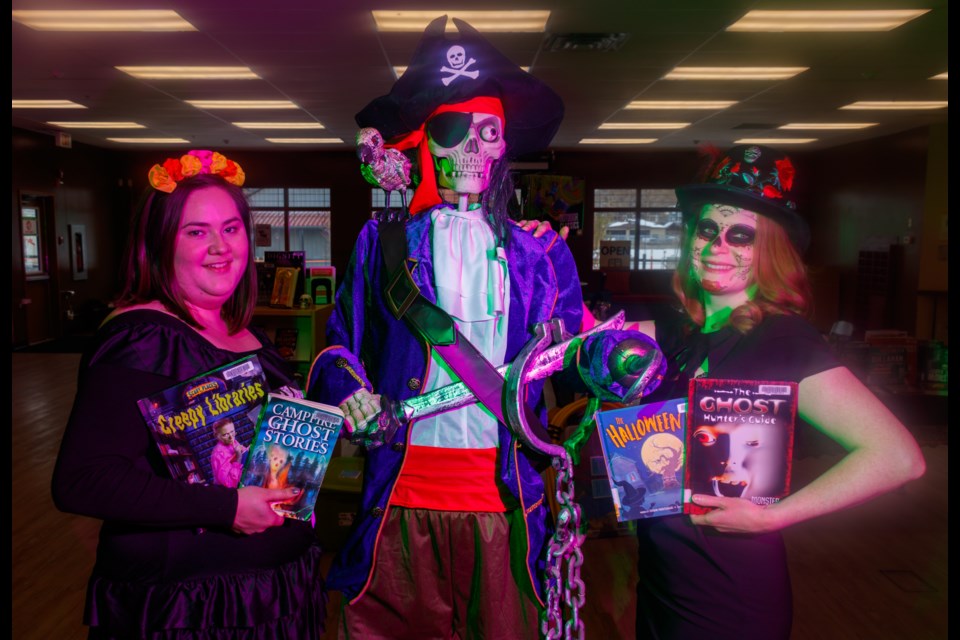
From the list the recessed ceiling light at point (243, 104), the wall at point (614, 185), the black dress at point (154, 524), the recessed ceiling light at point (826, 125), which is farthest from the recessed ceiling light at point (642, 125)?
the black dress at point (154, 524)

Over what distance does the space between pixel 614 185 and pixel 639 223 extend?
894 mm

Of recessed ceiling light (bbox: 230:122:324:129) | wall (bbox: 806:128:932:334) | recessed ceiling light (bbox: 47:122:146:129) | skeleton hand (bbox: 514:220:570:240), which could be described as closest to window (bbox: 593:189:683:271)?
wall (bbox: 806:128:932:334)

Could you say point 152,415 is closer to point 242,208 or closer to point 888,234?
point 242,208

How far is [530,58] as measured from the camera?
5871mm

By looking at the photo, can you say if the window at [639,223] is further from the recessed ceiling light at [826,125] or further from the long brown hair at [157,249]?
the long brown hair at [157,249]

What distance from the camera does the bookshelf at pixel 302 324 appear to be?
4.82 metres

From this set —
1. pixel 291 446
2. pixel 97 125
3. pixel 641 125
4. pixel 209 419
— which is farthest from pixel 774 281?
pixel 97 125

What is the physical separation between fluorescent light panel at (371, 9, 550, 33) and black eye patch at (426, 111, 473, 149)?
345cm

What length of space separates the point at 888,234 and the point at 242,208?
11.2 meters

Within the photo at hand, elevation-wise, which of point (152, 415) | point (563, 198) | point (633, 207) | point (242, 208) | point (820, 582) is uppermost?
point (633, 207)

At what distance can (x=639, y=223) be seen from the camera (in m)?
13.2

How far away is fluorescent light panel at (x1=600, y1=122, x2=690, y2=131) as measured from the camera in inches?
373

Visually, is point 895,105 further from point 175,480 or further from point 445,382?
point 175,480

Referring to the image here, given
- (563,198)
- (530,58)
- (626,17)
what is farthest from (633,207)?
(563,198)
